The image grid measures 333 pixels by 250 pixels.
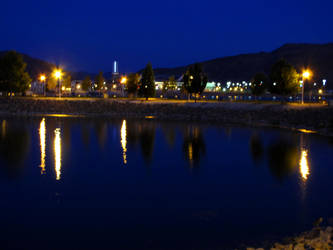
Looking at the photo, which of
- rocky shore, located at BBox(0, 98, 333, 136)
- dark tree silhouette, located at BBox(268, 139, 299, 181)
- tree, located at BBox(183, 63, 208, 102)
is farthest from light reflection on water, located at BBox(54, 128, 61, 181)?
tree, located at BBox(183, 63, 208, 102)

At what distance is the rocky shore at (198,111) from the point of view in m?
49.4

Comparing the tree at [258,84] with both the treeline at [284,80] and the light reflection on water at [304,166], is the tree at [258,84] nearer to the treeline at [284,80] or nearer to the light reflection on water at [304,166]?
the treeline at [284,80]

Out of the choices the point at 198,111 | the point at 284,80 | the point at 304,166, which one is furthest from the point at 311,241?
the point at 284,80

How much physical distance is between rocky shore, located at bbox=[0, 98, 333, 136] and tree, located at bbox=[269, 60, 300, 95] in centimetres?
640

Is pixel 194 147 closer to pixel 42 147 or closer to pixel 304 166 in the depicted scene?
pixel 304 166

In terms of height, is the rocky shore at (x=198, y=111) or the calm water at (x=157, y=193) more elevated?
the rocky shore at (x=198, y=111)

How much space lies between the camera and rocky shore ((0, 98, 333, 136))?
49.4m

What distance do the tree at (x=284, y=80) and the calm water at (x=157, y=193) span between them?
35.9 meters

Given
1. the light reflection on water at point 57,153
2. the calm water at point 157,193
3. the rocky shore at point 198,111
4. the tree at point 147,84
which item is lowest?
the calm water at point 157,193

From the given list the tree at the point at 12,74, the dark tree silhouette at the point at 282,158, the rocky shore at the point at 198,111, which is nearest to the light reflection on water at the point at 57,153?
the dark tree silhouette at the point at 282,158

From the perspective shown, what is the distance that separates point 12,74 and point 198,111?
140 feet

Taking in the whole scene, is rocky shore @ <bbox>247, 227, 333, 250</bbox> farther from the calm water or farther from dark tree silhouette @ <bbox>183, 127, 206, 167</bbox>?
dark tree silhouette @ <bbox>183, 127, 206, 167</bbox>

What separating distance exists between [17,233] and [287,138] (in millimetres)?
29998

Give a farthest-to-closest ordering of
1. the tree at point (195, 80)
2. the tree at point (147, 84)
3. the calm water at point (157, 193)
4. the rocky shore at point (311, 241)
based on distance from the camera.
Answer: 1. the tree at point (147, 84)
2. the tree at point (195, 80)
3. the calm water at point (157, 193)
4. the rocky shore at point (311, 241)
